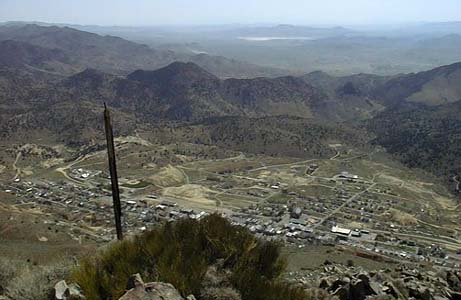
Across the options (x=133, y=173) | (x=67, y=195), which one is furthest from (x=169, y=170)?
(x=67, y=195)

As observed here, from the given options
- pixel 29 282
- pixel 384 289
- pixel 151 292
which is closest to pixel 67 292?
pixel 29 282

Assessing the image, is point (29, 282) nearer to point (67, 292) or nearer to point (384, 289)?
point (67, 292)

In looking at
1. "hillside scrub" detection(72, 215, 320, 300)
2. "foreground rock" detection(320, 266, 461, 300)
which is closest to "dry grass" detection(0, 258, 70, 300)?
"hillside scrub" detection(72, 215, 320, 300)

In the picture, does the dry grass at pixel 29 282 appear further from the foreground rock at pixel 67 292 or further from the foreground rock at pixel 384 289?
the foreground rock at pixel 384 289

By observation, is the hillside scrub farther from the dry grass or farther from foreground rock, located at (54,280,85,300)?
the dry grass

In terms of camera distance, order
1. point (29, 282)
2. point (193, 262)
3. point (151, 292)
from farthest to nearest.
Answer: point (29, 282) → point (193, 262) → point (151, 292)

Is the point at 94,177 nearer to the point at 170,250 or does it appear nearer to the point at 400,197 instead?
the point at 400,197
